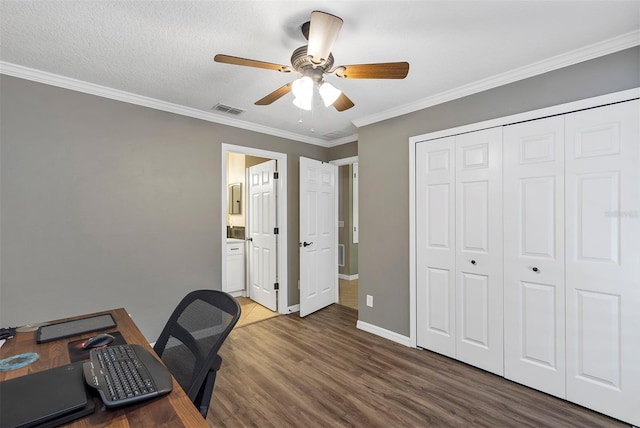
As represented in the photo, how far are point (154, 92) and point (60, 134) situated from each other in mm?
818

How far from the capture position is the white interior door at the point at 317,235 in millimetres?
3807

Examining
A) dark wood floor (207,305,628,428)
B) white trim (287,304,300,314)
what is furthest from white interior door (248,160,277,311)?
dark wood floor (207,305,628,428)

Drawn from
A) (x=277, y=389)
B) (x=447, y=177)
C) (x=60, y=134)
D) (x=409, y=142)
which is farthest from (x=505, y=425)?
(x=60, y=134)

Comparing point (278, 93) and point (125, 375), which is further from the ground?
point (278, 93)

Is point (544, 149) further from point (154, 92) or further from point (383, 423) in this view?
point (154, 92)

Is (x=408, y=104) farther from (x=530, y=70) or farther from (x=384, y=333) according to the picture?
(x=384, y=333)

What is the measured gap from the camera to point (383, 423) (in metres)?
1.89

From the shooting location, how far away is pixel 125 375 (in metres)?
0.95

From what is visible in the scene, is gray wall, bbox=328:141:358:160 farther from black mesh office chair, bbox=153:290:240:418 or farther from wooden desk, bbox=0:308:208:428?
wooden desk, bbox=0:308:208:428

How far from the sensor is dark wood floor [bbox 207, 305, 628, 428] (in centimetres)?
192

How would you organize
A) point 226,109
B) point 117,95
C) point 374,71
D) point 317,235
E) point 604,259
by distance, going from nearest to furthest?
point 374,71 → point 604,259 → point 117,95 → point 226,109 → point 317,235

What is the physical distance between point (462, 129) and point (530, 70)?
2.01ft

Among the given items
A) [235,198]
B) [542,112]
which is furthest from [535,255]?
[235,198]

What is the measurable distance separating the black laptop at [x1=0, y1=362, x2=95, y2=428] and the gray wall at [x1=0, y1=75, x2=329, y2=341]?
6.24ft
